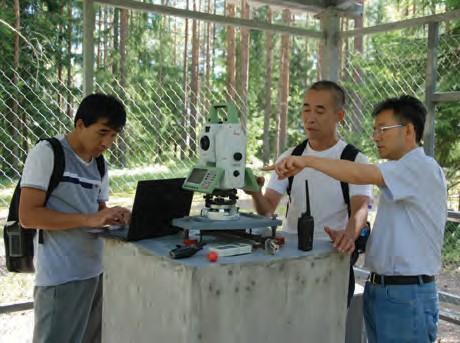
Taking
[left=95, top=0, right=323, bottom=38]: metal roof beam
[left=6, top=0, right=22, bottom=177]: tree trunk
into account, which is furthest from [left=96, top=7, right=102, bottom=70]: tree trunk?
[left=95, top=0, right=323, bottom=38]: metal roof beam

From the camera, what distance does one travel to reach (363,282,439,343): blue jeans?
1.95 metres

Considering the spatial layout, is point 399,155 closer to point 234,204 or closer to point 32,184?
point 234,204

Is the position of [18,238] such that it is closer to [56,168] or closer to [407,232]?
[56,168]

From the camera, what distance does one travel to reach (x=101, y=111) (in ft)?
7.06

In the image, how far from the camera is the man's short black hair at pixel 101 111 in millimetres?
2154

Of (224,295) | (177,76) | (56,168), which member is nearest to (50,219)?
(56,168)

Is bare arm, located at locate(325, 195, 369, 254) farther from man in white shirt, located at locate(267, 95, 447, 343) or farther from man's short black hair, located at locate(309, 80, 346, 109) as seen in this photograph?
man's short black hair, located at locate(309, 80, 346, 109)

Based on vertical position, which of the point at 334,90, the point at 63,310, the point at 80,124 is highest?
the point at 334,90

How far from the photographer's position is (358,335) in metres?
2.77

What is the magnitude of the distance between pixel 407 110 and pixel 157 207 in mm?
1076

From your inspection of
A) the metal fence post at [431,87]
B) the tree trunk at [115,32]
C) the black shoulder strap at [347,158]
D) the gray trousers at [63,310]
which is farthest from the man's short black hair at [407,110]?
the tree trunk at [115,32]

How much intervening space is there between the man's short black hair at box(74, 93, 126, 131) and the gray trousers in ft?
2.35

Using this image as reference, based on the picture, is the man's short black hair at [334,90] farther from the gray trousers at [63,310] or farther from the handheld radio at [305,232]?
the gray trousers at [63,310]

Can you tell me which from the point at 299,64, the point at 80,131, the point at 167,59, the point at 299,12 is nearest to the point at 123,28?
the point at 167,59
